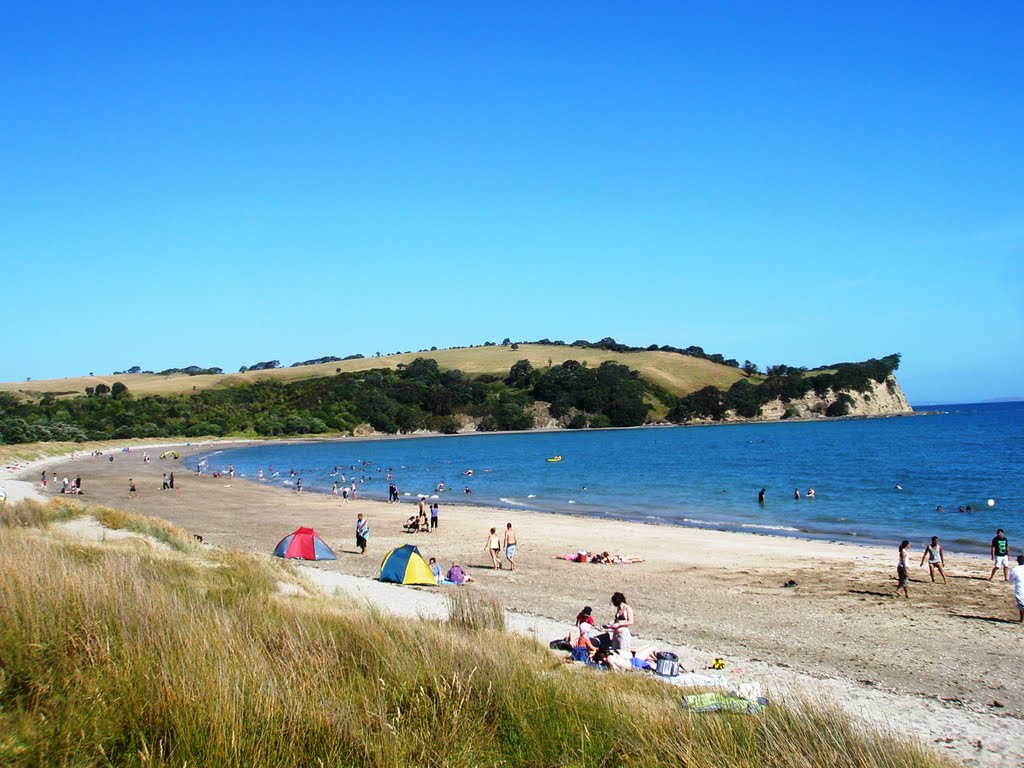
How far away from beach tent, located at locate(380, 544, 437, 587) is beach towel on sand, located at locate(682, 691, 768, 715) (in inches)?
440

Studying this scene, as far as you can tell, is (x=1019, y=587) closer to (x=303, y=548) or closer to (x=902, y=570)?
(x=902, y=570)

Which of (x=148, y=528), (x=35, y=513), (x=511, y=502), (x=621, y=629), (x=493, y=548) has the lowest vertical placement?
(x=511, y=502)

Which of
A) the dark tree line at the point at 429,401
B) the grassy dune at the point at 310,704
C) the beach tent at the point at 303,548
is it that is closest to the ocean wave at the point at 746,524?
the beach tent at the point at 303,548

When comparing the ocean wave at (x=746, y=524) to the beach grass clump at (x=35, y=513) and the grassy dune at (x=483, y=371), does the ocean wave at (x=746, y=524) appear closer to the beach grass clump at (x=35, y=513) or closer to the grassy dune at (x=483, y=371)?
the beach grass clump at (x=35, y=513)

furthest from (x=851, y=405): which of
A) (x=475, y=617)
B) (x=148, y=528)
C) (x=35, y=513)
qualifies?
(x=475, y=617)

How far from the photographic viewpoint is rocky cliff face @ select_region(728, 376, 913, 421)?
484 feet

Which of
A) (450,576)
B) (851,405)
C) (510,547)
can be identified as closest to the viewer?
(450,576)

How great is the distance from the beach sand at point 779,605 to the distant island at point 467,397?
103 metres

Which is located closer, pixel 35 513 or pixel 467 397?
pixel 35 513

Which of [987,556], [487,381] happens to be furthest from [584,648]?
[487,381]

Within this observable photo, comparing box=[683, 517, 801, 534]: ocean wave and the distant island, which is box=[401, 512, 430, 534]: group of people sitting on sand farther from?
the distant island

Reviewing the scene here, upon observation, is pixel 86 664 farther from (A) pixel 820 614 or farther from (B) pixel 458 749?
(A) pixel 820 614

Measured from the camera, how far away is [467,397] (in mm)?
148250

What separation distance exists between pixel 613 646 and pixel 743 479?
4015 centimetres
